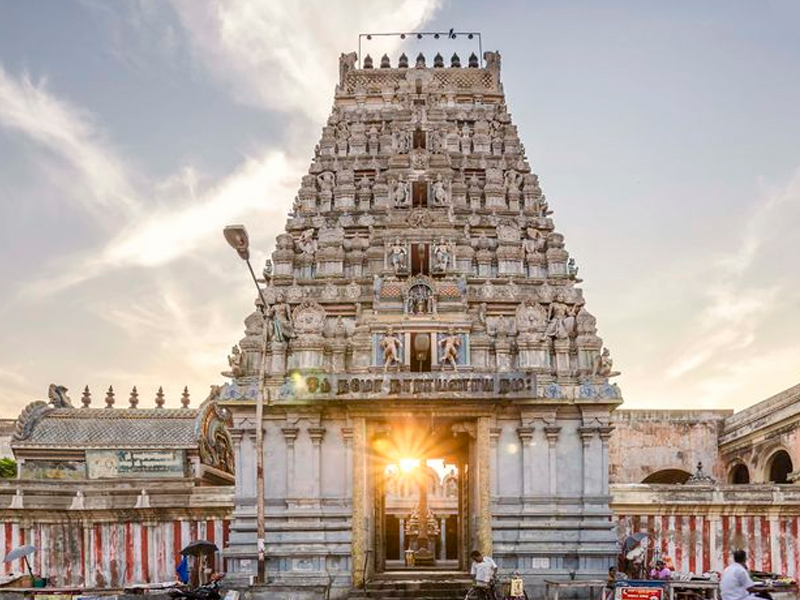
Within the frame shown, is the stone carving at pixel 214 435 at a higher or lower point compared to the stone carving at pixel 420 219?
lower

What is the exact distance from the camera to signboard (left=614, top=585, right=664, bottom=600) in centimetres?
2169

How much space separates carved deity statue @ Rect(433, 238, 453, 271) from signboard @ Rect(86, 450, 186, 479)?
59.4 ft

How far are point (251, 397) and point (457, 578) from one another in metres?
7.99

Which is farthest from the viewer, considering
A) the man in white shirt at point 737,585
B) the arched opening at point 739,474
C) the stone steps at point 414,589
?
the arched opening at point 739,474

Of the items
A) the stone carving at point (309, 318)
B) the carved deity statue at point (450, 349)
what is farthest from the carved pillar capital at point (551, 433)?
the stone carving at point (309, 318)

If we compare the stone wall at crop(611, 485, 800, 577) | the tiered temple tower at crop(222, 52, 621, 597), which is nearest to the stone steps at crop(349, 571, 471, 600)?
the tiered temple tower at crop(222, 52, 621, 597)

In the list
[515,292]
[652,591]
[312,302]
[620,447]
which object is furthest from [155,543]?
[620,447]

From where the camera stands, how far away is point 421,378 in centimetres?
2772

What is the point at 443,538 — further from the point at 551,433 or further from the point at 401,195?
the point at 401,195

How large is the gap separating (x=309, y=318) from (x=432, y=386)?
15.7 ft

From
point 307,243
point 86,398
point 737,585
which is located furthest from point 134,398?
point 737,585

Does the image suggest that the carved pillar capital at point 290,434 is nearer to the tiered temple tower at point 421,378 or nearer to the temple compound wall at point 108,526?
the tiered temple tower at point 421,378

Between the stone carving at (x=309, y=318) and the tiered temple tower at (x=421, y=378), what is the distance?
0.04 metres

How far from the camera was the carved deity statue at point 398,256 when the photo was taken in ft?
101
